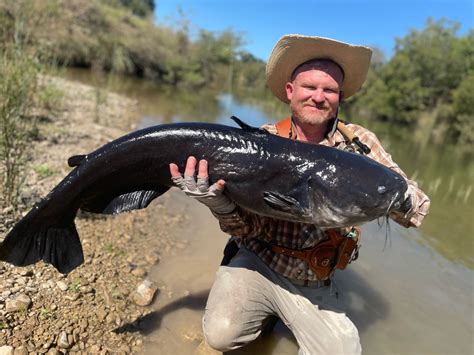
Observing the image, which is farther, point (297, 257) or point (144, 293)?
point (144, 293)

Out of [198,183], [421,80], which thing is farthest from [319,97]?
[421,80]

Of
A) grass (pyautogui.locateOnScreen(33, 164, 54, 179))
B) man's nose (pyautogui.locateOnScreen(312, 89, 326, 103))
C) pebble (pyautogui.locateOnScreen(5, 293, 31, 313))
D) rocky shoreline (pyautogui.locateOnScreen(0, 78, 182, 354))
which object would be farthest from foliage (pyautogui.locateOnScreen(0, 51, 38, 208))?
man's nose (pyautogui.locateOnScreen(312, 89, 326, 103))

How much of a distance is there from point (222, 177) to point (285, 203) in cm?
49

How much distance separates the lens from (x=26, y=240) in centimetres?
247

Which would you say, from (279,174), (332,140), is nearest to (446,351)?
(332,140)

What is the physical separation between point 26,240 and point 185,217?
3128 millimetres

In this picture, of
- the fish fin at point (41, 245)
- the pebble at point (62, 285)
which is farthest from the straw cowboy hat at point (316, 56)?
the pebble at point (62, 285)

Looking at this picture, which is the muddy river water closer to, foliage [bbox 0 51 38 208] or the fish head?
the fish head

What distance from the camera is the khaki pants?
9.24 ft

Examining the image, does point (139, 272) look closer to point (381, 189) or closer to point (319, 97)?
point (319, 97)

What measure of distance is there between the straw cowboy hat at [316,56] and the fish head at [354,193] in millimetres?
1068

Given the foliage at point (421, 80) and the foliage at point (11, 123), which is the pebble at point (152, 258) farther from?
the foliage at point (421, 80)

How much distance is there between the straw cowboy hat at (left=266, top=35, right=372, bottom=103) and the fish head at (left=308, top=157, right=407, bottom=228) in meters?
1.07

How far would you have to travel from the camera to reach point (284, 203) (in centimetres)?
244
